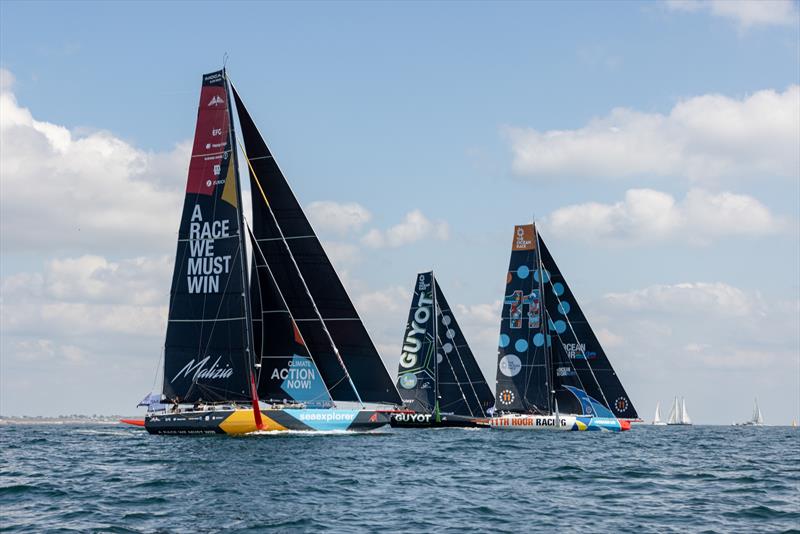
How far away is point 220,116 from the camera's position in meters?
45.4

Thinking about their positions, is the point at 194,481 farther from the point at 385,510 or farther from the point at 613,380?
the point at 613,380

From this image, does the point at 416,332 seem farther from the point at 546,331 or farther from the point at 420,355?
the point at 546,331

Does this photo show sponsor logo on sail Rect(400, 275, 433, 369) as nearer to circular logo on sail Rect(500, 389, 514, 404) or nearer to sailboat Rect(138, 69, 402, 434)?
circular logo on sail Rect(500, 389, 514, 404)

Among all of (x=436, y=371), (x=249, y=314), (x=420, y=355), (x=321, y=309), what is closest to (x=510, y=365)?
(x=436, y=371)

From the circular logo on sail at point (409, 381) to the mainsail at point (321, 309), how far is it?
2214 centimetres

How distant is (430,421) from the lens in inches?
2623

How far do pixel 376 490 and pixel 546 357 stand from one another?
1572 inches

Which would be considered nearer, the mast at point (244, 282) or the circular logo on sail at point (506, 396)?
the mast at point (244, 282)

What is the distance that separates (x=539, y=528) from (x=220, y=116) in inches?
1199

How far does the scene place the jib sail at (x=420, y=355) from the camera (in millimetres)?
67625

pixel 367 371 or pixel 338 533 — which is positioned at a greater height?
pixel 367 371

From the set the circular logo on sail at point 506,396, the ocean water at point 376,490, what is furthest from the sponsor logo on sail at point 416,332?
the ocean water at point 376,490

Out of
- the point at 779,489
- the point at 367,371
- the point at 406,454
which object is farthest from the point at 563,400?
the point at 779,489

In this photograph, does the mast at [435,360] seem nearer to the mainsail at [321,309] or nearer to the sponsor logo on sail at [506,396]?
the sponsor logo on sail at [506,396]
